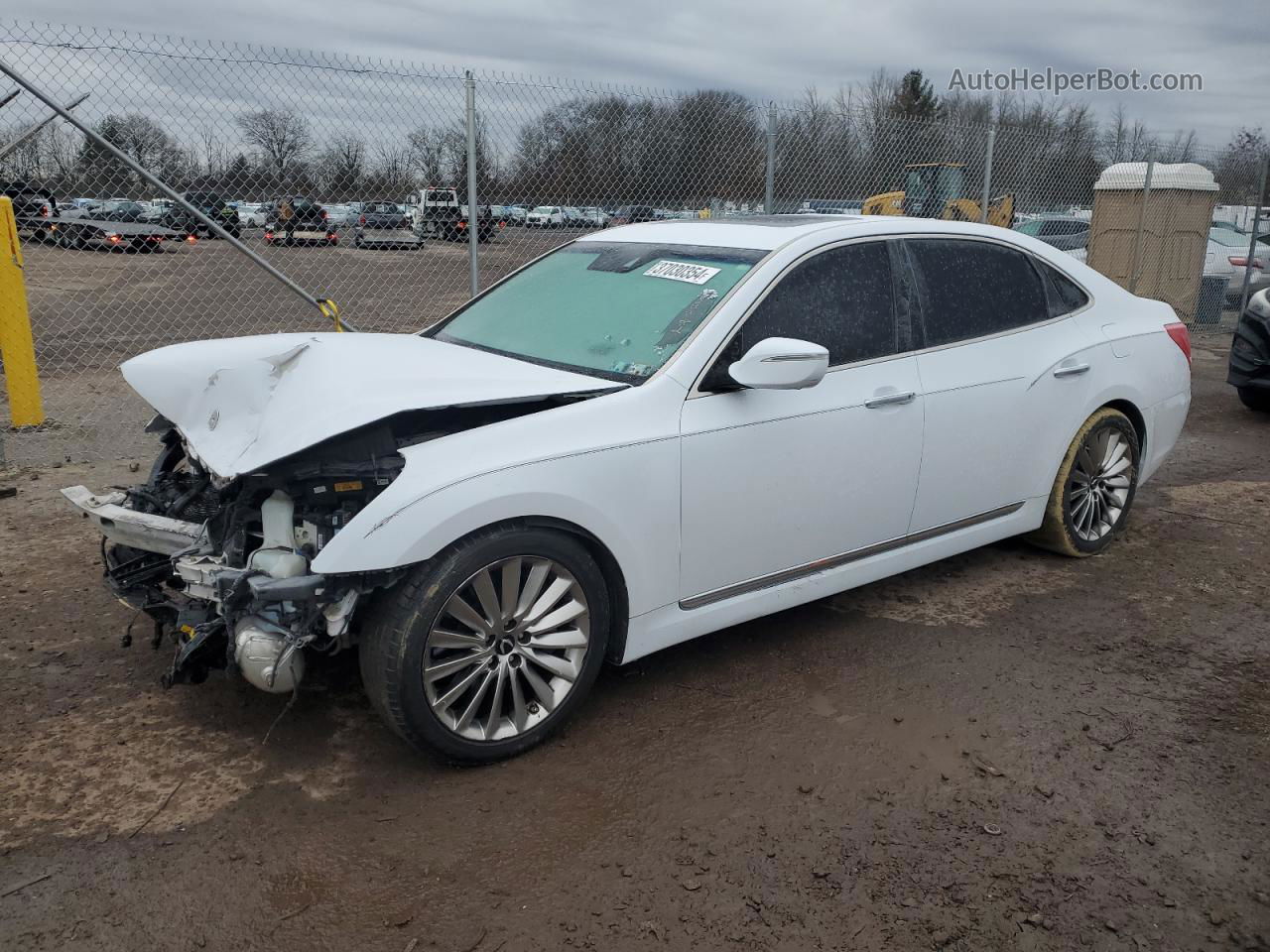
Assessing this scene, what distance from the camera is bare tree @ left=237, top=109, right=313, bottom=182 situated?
6.52 metres

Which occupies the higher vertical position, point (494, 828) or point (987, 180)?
point (987, 180)

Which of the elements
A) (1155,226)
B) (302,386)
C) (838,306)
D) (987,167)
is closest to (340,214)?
(302,386)

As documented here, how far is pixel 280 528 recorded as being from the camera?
3127 millimetres

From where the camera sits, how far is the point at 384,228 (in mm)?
7688

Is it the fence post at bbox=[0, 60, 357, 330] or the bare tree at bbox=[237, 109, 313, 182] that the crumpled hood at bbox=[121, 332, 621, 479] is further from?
the bare tree at bbox=[237, 109, 313, 182]

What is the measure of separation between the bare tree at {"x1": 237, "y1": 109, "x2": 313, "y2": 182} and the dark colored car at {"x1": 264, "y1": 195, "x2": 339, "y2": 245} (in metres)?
0.23

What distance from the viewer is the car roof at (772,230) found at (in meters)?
4.03

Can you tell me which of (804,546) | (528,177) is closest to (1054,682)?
(804,546)

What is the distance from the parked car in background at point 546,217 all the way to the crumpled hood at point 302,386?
3.65 m

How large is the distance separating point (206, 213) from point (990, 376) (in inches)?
199

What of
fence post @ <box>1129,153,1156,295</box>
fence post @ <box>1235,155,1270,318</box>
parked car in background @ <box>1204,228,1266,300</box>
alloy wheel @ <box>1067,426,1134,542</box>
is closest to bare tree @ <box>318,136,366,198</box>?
alloy wheel @ <box>1067,426,1134,542</box>

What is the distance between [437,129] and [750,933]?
591 centimetres

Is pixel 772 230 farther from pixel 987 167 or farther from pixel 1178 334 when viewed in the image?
pixel 987 167

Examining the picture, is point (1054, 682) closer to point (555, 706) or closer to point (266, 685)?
point (555, 706)
